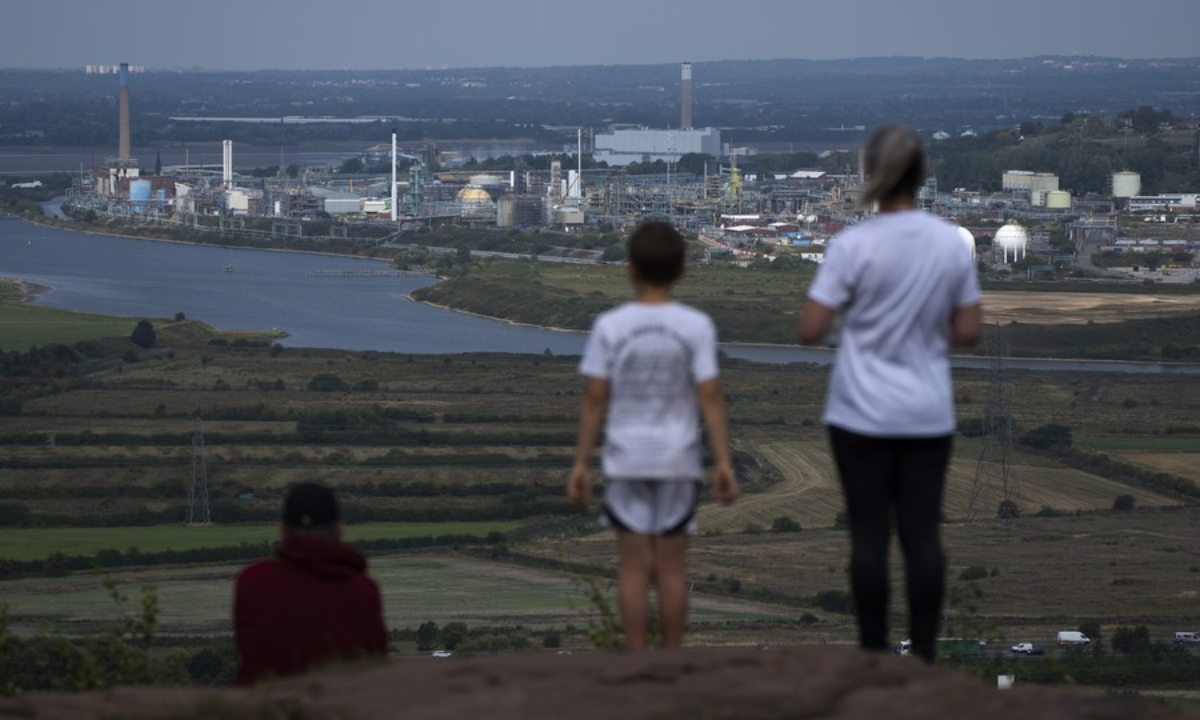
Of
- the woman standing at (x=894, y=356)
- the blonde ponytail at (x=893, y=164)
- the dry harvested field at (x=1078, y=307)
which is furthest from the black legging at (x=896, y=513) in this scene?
the dry harvested field at (x=1078, y=307)

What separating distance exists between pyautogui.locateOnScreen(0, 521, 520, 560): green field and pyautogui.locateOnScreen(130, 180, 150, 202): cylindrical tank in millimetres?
35040

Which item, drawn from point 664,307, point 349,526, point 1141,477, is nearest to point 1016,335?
point 1141,477

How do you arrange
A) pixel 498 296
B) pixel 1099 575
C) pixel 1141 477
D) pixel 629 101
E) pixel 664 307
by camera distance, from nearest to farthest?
1. pixel 664 307
2. pixel 1099 575
3. pixel 1141 477
4. pixel 498 296
5. pixel 629 101

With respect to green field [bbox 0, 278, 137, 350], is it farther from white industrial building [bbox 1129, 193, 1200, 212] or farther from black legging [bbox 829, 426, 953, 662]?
white industrial building [bbox 1129, 193, 1200, 212]

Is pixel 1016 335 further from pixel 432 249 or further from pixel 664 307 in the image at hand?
pixel 664 307

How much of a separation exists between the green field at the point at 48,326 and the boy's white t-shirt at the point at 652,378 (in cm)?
2032

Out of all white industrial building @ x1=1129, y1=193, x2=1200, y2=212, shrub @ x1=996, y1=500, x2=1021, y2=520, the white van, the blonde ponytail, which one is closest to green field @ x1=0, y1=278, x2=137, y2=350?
shrub @ x1=996, y1=500, x2=1021, y2=520

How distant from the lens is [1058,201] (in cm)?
4131

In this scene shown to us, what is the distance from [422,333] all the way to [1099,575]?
15.6 m

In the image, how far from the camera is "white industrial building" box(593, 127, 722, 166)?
6109 centimetres

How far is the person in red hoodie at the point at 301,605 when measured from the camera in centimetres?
228

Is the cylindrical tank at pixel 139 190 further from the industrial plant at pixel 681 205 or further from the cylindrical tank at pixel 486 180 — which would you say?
the cylindrical tank at pixel 486 180

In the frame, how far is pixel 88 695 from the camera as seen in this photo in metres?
2.28

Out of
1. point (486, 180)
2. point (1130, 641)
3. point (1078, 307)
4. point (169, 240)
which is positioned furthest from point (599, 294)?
point (486, 180)
